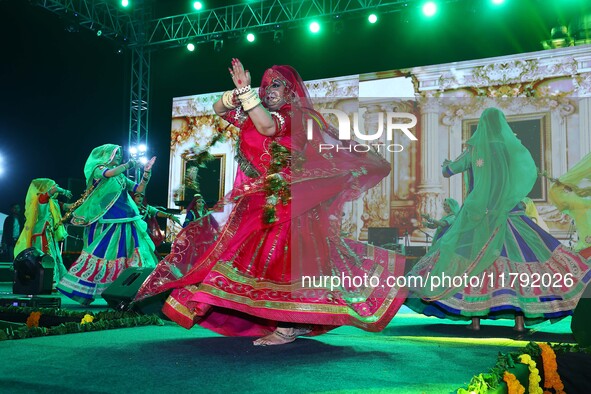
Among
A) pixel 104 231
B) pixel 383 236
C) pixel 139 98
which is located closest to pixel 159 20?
pixel 139 98

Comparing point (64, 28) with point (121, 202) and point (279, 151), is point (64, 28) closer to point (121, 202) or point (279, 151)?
point (121, 202)

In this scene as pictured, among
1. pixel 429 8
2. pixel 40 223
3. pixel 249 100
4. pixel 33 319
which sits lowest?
pixel 33 319

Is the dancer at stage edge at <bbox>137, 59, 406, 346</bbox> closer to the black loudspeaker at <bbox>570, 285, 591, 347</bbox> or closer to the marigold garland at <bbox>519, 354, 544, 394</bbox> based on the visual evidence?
the marigold garland at <bbox>519, 354, 544, 394</bbox>

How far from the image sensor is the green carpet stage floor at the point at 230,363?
202 centimetres

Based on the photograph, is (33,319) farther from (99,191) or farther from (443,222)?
(443,222)

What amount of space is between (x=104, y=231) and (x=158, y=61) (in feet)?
17.8

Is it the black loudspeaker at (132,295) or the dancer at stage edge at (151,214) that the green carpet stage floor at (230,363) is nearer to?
the black loudspeaker at (132,295)

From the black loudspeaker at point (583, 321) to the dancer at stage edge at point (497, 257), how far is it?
1603 millimetres

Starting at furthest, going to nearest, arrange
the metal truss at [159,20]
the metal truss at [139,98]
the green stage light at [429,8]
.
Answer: the metal truss at [139,98] < the metal truss at [159,20] < the green stage light at [429,8]

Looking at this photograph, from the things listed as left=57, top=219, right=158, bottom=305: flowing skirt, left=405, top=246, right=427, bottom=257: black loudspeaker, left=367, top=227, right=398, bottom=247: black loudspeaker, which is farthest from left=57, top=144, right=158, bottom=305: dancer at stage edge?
left=405, top=246, right=427, bottom=257: black loudspeaker

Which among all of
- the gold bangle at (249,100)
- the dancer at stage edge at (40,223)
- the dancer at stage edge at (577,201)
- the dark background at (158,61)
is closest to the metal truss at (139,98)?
the dark background at (158,61)

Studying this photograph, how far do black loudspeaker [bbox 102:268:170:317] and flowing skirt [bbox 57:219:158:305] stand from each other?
1.09m

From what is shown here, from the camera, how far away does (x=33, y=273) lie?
523cm

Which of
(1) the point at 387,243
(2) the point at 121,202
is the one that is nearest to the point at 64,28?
(2) the point at 121,202
